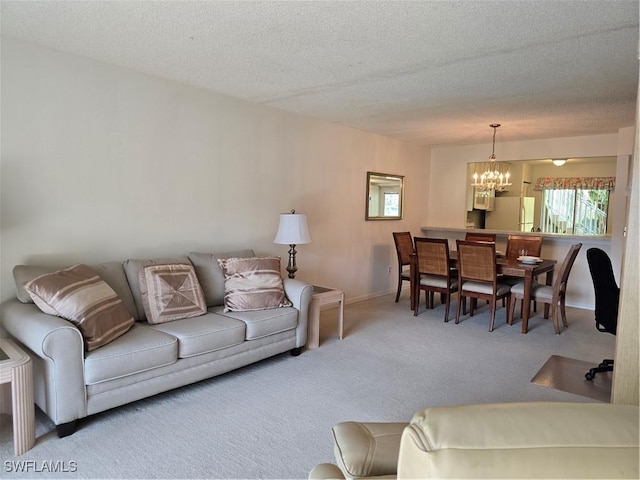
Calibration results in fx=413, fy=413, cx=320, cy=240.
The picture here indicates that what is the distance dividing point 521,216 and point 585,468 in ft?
28.3

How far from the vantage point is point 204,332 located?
2.81 m

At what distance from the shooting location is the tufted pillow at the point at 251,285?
3340 mm

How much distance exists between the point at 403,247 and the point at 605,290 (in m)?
2.95

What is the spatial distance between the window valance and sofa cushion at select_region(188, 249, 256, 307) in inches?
277

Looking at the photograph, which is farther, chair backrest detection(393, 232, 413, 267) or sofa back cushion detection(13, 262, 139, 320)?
chair backrest detection(393, 232, 413, 267)

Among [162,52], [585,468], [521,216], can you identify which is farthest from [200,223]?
[521,216]

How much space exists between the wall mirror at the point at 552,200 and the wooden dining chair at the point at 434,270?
283cm

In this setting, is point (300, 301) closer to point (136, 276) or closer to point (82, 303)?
point (136, 276)

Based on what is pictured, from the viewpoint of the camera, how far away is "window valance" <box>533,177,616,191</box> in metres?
7.46

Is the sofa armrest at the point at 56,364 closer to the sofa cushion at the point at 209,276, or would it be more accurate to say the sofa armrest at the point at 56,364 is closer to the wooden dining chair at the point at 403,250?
the sofa cushion at the point at 209,276

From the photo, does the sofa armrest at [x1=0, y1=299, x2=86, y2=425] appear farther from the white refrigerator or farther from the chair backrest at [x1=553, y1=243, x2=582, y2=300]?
the white refrigerator

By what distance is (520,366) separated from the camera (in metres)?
3.47

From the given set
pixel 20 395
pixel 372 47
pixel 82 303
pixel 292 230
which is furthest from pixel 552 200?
pixel 20 395

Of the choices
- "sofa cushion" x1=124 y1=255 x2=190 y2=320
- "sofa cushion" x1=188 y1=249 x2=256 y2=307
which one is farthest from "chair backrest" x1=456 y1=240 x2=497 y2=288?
"sofa cushion" x1=124 y1=255 x2=190 y2=320
